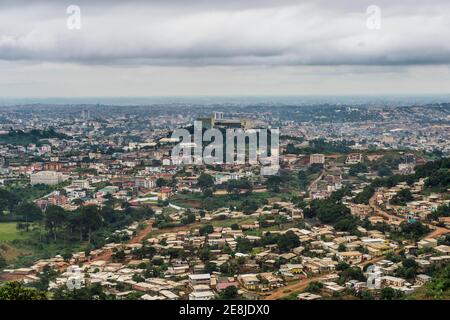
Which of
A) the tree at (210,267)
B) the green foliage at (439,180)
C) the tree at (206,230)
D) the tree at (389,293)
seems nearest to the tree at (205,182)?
the tree at (206,230)

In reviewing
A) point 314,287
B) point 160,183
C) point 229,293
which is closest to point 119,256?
point 229,293

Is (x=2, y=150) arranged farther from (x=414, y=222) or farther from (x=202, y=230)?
(x=414, y=222)

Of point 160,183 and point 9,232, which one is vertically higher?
point 160,183

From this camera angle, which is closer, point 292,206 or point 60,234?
point 60,234

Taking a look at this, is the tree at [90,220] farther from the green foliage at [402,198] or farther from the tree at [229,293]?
the green foliage at [402,198]

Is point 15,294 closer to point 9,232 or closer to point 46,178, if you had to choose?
point 9,232

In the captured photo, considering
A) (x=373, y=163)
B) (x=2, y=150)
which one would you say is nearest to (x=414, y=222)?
(x=373, y=163)
